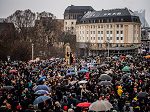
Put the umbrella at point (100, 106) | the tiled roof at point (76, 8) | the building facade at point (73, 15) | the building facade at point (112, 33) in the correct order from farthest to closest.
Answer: the tiled roof at point (76, 8)
the building facade at point (73, 15)
the building facade at point (112, 33)
the umbrella at point (100, 106)

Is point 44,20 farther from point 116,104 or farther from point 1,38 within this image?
point 116,104

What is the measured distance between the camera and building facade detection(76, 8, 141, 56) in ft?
298

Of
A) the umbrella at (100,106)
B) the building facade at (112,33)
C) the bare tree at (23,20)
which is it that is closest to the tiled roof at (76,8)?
the building facade at (112,33)

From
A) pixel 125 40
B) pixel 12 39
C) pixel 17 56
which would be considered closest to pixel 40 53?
pixel 12 39

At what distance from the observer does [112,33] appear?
312 feet

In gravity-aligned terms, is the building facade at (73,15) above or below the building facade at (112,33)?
above

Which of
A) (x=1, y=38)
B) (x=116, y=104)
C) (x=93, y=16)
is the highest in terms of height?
(x=93, y=16)

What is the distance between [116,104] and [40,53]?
157 feet

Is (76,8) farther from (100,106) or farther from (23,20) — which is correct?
(100,106)

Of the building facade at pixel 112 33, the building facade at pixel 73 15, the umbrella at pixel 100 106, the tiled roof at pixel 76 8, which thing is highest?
the tiled roof at pixel 76 8

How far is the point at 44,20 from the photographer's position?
7406cm

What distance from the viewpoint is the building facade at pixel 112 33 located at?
90688 mm

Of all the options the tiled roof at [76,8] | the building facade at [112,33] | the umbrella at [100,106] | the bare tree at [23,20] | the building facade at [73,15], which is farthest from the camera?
the tiled roof at [76,8]

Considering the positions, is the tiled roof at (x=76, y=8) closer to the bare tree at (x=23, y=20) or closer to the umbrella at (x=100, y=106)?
the bare tree at (x=23, y=20)
